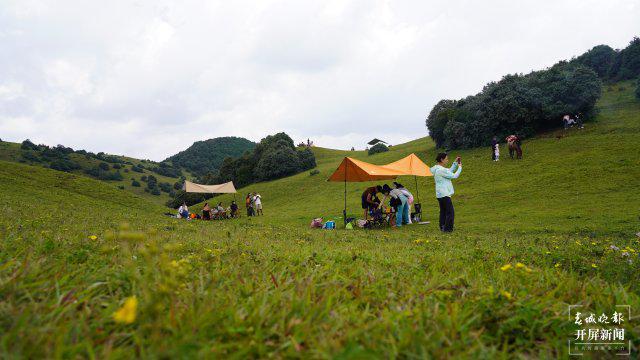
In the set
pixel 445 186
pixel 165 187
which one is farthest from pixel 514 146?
pixel 165 187

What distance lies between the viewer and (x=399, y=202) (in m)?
16.1

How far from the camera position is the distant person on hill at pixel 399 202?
15.9 metres

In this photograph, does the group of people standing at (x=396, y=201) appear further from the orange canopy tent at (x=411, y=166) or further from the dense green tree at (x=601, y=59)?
the dense green tree at (x=601, y=59)

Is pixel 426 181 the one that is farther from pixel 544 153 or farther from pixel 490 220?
pixel 490 220

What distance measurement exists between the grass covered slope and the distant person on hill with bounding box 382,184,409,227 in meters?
1.91

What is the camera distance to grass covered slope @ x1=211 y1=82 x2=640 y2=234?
14.1 m

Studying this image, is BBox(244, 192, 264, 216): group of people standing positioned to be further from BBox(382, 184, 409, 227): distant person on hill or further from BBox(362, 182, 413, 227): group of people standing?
BBox(382, 184, 409, 227): distant person on hill

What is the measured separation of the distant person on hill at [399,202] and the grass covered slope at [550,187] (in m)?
1.91

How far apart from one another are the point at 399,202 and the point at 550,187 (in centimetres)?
1107

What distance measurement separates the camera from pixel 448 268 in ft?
13.5

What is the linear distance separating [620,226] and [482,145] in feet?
85.4

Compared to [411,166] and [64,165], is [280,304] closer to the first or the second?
[411,166]

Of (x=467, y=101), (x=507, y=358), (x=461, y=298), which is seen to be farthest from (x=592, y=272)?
(x=467, y=101)

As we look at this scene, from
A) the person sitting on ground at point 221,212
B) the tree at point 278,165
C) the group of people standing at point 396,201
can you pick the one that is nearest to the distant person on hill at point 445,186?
the group of people standing at point 396,201
